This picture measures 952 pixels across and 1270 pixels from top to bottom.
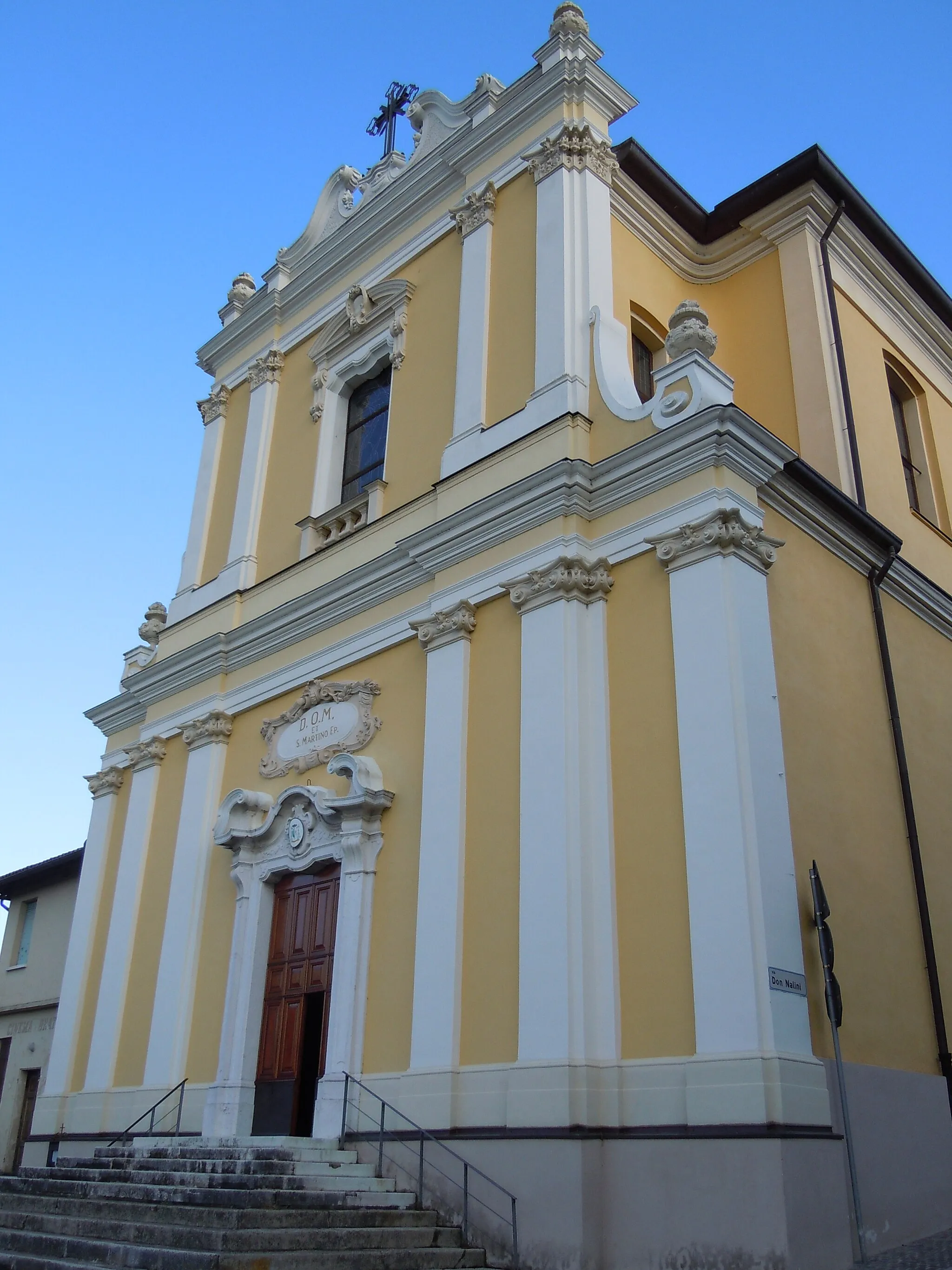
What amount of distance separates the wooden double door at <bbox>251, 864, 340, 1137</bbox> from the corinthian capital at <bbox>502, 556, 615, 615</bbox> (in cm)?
377

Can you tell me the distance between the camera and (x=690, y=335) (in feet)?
36.3

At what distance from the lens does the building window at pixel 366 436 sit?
50.3 ft

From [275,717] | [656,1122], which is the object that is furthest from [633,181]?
[656,1122]

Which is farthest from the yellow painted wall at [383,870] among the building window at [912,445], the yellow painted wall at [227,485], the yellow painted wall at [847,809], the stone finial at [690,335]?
the building window at [912,445]

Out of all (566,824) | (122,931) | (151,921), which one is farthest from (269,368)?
(566,824)

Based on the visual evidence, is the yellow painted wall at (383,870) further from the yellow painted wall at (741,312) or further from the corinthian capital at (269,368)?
the corinthian capital at (269,368)

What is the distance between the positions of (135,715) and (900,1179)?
11768mm

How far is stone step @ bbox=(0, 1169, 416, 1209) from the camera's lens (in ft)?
28.9

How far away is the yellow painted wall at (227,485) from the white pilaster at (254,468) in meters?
0.17

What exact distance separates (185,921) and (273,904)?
56.5 inches

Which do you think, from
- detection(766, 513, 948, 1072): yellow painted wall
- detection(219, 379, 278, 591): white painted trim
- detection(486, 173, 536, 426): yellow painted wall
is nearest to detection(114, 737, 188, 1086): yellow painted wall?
detection(219, 379, 278, 591): white painted trim

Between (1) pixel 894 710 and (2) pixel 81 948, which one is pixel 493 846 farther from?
(2) pixel 81 948

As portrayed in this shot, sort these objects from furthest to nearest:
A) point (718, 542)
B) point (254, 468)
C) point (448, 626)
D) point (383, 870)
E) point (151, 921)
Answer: point (254, 468)
point (151, 921)
point (448, 626)
point (383, 870)
point (718, 542)

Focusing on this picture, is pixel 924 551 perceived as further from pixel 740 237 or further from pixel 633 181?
pixel 633 181
